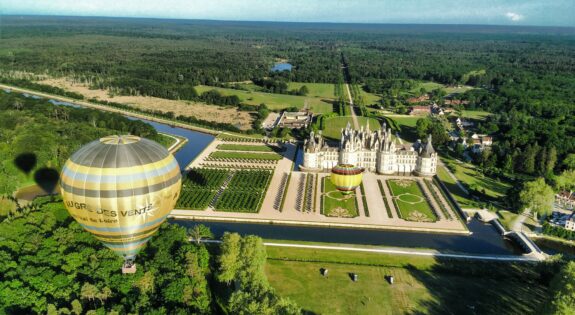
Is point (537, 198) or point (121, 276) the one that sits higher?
point (537, 198)

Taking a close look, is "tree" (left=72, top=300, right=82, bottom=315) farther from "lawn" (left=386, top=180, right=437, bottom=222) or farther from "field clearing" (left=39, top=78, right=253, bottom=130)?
"field clearing" (left=39, top=78, right=253, bottom=130)

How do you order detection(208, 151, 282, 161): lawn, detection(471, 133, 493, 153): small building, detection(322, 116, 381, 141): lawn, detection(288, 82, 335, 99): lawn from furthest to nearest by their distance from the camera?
detection(288, 82, 335, 99): lawn → detection(322, 116, 381, 141): lawn → detection(471, 133, 493, 153): small building → detection(208, 151, 282, 161): lawn

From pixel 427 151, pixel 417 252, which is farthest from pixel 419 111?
pixel 417 252

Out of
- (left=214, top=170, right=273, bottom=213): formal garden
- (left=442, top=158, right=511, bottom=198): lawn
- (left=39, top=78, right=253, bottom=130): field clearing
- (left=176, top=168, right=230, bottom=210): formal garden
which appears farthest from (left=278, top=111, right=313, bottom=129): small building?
(left=442, top=158, right=511, bottom=198): lawn

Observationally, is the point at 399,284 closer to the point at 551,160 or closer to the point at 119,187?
the point at 119,187

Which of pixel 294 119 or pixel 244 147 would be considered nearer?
pixel 244 147

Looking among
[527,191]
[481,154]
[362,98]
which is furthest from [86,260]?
[362,98]

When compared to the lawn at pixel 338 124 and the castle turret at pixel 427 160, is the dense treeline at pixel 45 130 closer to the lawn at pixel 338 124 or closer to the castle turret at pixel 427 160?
the lawn at pixel 338 124

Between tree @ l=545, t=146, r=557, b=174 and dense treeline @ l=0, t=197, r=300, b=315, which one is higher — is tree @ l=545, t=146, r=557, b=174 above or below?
above
